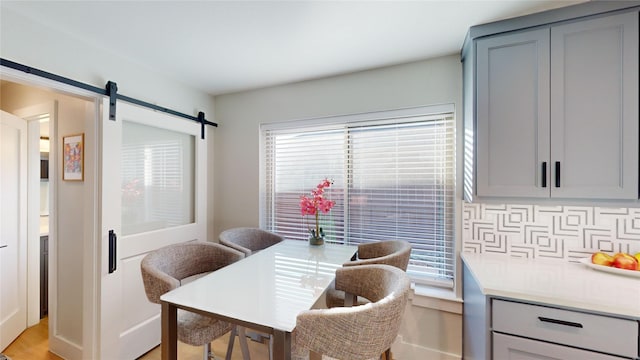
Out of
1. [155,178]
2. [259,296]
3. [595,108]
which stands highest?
[595,108]

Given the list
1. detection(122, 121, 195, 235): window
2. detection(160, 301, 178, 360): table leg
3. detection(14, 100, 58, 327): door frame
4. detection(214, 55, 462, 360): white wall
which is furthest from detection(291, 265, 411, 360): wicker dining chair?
detection(14, 100, 58, 327): door frame

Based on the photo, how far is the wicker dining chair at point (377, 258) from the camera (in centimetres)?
157

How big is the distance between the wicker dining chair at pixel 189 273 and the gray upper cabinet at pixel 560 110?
1724mm

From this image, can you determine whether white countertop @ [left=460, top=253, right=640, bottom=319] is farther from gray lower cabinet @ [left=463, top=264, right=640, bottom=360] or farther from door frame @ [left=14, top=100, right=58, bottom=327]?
door frame @ [left=14, top=100, right=58, bottom=327]

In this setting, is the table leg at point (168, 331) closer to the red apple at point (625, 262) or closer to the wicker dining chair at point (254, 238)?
the wicker dining chair at point (254, 238)

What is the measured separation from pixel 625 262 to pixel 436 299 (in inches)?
41.8

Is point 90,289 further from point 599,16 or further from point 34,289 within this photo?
point 599,16

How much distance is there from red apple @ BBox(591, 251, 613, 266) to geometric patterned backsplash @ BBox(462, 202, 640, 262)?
0.12 metres

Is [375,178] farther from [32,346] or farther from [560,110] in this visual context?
[32,346]

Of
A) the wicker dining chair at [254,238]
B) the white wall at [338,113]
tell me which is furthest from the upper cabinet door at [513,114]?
the wicker dining chair at [254,238]

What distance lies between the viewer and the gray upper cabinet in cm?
133

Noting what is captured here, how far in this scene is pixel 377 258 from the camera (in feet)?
5.76

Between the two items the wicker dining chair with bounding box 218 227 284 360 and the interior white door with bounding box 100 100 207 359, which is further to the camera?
the wicker dining chair with bounding box 218 227 284 360

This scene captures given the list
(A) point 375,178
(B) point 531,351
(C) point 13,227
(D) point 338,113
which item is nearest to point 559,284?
(B) point 531,351
